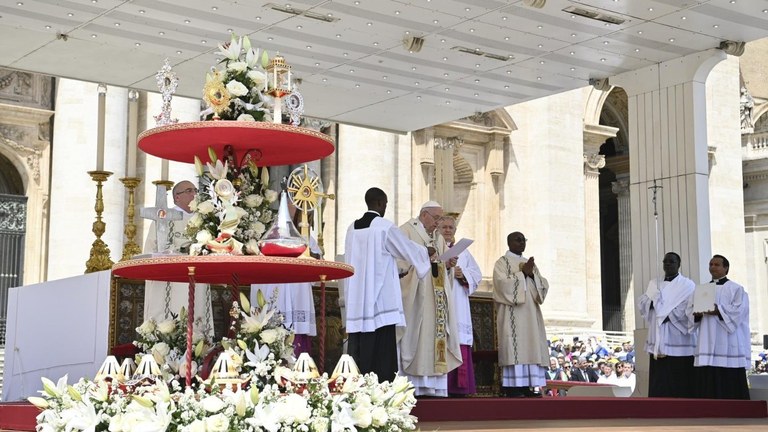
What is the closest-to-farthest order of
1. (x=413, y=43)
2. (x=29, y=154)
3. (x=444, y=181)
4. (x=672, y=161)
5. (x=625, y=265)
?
(x=413, y=43), (x=672, y=161), (x=444, y=181), (x=29, y=154), (x=625, y=265)

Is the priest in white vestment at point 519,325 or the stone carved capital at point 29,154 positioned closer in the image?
the priest in white vestment at point 519,325

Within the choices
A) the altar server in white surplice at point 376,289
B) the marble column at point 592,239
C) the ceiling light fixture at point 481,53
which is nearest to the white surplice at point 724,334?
the ceiling light fixture at point 481,53

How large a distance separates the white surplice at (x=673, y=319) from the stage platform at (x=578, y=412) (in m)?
0.96

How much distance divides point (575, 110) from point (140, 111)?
11.9 metres

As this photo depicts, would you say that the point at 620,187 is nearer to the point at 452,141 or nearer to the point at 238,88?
the point at 452,141

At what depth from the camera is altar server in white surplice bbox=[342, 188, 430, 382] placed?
9344mm

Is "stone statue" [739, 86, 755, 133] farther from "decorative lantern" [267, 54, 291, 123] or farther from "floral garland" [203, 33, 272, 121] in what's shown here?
"floral garland" [203, 33, 272, 121]

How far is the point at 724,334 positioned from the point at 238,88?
→ 24.6 feet

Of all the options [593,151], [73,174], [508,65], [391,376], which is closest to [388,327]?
[391,376]

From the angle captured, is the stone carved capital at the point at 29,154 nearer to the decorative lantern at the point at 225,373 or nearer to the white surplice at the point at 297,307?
the white surplice at the point at 297,307

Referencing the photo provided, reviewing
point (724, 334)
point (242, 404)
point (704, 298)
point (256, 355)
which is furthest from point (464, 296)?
point (242, 404)

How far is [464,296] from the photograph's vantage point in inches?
444

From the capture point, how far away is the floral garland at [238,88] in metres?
6.48

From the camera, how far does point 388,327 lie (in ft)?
31.0
